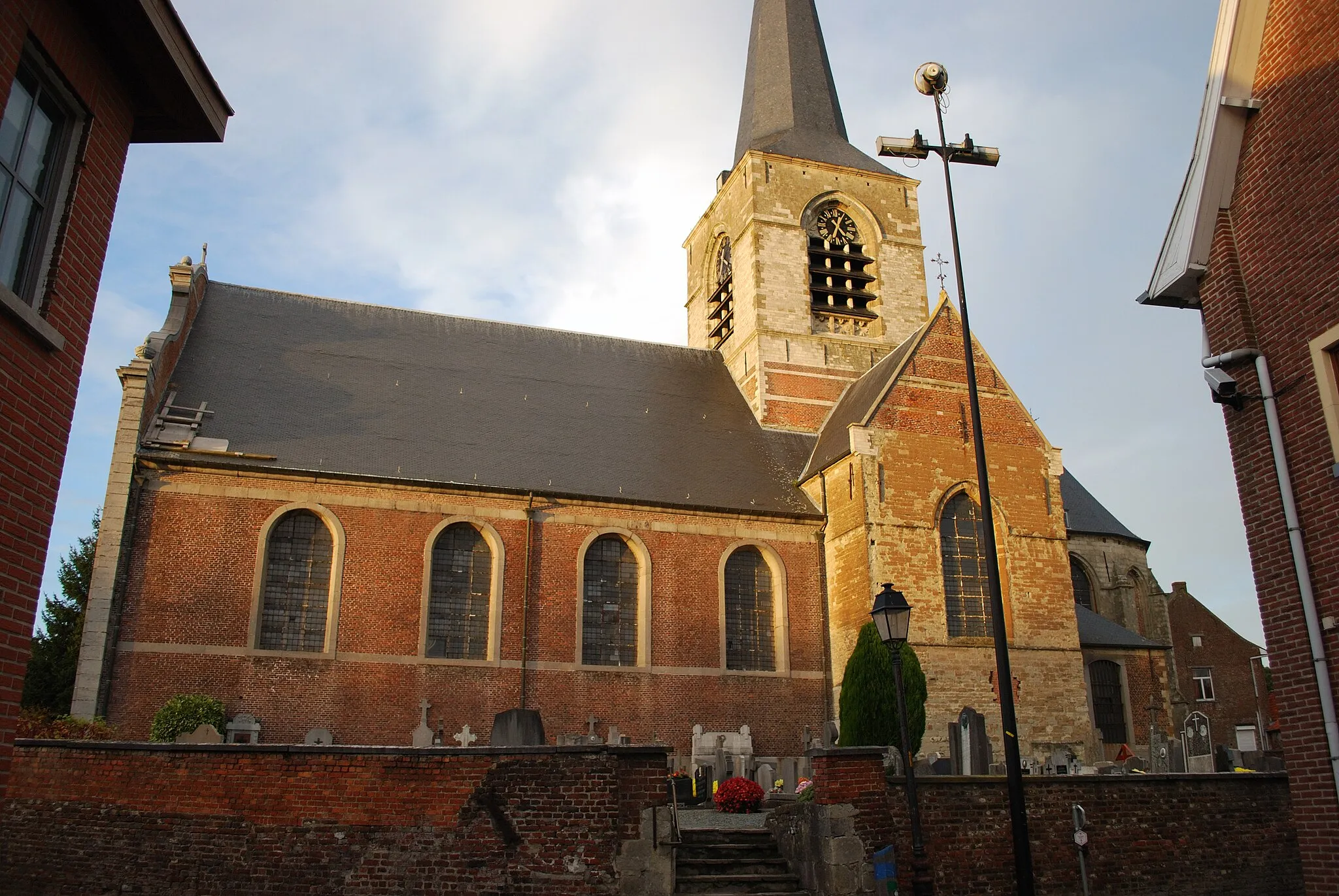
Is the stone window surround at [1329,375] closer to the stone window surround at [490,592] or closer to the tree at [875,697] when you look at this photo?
the tree at [875,697]

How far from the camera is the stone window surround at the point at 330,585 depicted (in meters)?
18.3

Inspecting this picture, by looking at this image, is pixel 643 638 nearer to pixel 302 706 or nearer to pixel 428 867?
pixel 302 706

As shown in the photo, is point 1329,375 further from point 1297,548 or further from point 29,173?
point 29,173

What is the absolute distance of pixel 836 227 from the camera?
97.3 ft

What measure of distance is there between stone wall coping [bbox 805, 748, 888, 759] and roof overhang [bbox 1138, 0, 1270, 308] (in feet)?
18.9

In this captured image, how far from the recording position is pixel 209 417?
19.8 meters

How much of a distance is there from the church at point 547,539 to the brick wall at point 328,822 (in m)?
7.55

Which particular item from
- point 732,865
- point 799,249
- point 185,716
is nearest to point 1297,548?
point 732,865

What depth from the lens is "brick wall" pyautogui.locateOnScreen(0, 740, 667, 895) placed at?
9914 millimetres

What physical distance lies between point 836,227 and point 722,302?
3948mm

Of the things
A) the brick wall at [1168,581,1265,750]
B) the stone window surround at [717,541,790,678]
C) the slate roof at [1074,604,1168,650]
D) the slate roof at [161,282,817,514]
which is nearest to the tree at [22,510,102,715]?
the slate roof at [161,282,817,514]

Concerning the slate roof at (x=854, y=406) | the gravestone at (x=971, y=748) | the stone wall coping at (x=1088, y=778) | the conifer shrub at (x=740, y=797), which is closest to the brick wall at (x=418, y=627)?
the slate roof at (x=854, y=406)

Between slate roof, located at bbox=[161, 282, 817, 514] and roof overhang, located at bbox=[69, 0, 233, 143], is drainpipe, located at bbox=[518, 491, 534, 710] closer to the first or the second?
slate roof, located at bbox=[161, 282, 817, 514]

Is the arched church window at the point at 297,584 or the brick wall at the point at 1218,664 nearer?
the arched church window at the point at 297,584
